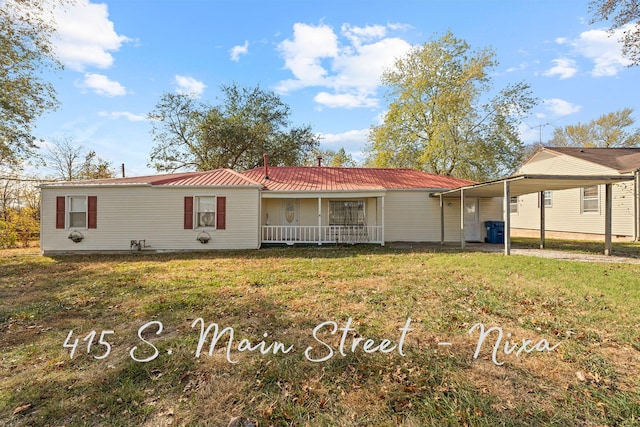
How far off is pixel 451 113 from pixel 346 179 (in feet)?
39.4

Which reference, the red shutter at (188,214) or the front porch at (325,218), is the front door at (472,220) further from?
the red shutter at (188,214)

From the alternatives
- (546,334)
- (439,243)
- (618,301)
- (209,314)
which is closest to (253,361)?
(209,314)

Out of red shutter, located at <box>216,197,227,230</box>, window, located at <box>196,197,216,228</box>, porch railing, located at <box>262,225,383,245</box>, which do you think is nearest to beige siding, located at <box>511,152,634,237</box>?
porch railing, located at <box>262,225,383,245</box>

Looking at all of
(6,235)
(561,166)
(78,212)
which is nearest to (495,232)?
(561,166)

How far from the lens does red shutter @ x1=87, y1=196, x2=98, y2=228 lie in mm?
11586

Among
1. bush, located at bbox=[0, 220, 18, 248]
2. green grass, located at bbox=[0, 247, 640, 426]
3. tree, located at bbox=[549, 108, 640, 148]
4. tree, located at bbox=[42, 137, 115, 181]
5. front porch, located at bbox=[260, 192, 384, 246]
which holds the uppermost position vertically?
tree, located at bbox=[549, 108, 640, 148]

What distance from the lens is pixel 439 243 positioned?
13391mm

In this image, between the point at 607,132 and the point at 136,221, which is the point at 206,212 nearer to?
the point at 136,221

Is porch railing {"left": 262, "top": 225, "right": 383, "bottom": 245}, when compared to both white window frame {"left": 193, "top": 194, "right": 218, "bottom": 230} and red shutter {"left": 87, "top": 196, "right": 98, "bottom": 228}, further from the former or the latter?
red shutter {"left": 87, "top": 196, "right": 98, "bottom": 228}

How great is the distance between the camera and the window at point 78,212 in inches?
459

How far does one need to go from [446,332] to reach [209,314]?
3.45 metres

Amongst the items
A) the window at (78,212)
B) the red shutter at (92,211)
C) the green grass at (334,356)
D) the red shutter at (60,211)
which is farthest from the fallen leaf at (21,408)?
the red shutter at (60,211)

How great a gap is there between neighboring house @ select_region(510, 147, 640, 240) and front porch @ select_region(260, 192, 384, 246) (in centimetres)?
899

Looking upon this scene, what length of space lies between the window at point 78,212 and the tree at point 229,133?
473 inches
